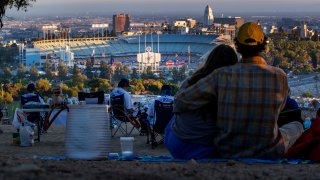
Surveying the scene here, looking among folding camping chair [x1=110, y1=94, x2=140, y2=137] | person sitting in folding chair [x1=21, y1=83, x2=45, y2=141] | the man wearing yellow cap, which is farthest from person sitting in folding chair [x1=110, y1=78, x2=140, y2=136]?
the man wearing yellow cap

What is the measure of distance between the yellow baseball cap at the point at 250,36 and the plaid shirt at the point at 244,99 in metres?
0.14

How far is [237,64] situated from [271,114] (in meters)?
0.43

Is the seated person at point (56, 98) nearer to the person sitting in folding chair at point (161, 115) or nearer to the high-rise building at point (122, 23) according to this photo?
the person sitting in folding chair at point (161, 115)

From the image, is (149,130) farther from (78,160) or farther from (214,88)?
(214,88)

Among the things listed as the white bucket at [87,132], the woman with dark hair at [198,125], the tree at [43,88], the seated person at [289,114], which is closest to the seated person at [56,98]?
the white bucket at [87,132]

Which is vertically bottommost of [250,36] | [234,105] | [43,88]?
[43,88]

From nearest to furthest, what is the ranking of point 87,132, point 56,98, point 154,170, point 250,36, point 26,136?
1. point 154,170
2. point 250,36
3. point 87,132
4. point 26,136
5. point 56,98

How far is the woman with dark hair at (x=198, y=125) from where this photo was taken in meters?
5.63

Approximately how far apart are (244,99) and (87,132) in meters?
1.59

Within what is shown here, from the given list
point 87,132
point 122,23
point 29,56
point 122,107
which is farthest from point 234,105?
point 122,23

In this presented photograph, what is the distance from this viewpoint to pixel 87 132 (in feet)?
21.4

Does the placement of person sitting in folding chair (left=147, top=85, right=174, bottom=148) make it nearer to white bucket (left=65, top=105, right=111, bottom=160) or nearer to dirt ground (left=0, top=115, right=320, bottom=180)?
white bucket (left=65, top=105, right=111, bottom=160)

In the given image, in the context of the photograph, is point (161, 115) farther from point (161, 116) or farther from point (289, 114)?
point (289, 114)

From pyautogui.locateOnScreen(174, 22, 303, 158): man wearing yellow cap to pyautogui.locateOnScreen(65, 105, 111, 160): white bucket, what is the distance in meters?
1.08
